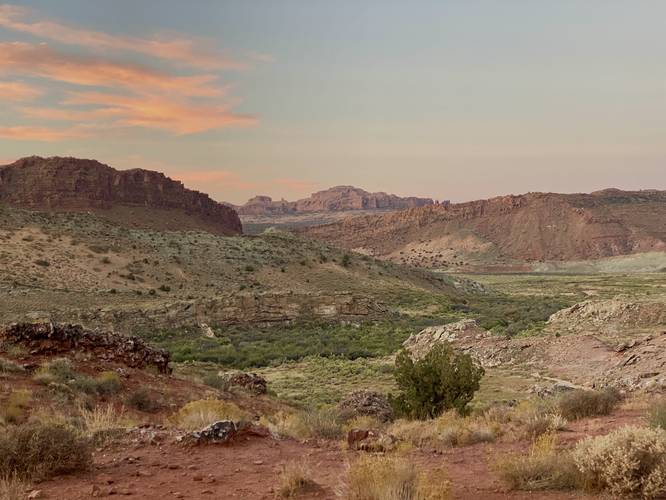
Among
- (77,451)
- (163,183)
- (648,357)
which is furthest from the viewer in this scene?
(163,183)

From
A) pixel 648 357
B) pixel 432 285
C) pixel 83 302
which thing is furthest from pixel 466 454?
pixel 432 285

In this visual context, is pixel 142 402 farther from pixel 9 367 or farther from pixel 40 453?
pixel 40 453

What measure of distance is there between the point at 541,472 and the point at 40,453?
5.82 metres

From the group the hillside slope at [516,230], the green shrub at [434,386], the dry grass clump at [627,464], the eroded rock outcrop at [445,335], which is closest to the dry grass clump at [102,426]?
the dry grass clump at [627,464]

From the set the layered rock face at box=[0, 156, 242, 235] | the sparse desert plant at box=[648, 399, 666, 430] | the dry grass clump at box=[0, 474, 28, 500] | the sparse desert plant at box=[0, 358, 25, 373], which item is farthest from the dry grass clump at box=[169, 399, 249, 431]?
the layered rock face at box=[0, 156, 242, 235]

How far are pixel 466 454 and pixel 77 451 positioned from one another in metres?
5.44

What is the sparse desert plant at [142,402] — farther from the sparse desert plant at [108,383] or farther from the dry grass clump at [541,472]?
the dry grass clump at [541,472]

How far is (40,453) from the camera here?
658 centimetres

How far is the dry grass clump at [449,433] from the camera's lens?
910 centimetres

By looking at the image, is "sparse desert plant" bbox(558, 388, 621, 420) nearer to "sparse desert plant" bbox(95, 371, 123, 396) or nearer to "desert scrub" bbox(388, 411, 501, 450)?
"desert scrub" bbox(388, 411, 501, 450)

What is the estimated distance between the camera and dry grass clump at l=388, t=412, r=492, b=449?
9.10m

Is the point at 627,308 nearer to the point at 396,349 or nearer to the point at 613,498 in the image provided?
the point at 396,349

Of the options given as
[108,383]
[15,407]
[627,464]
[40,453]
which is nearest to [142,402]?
[108,383]

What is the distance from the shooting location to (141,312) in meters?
35.2
